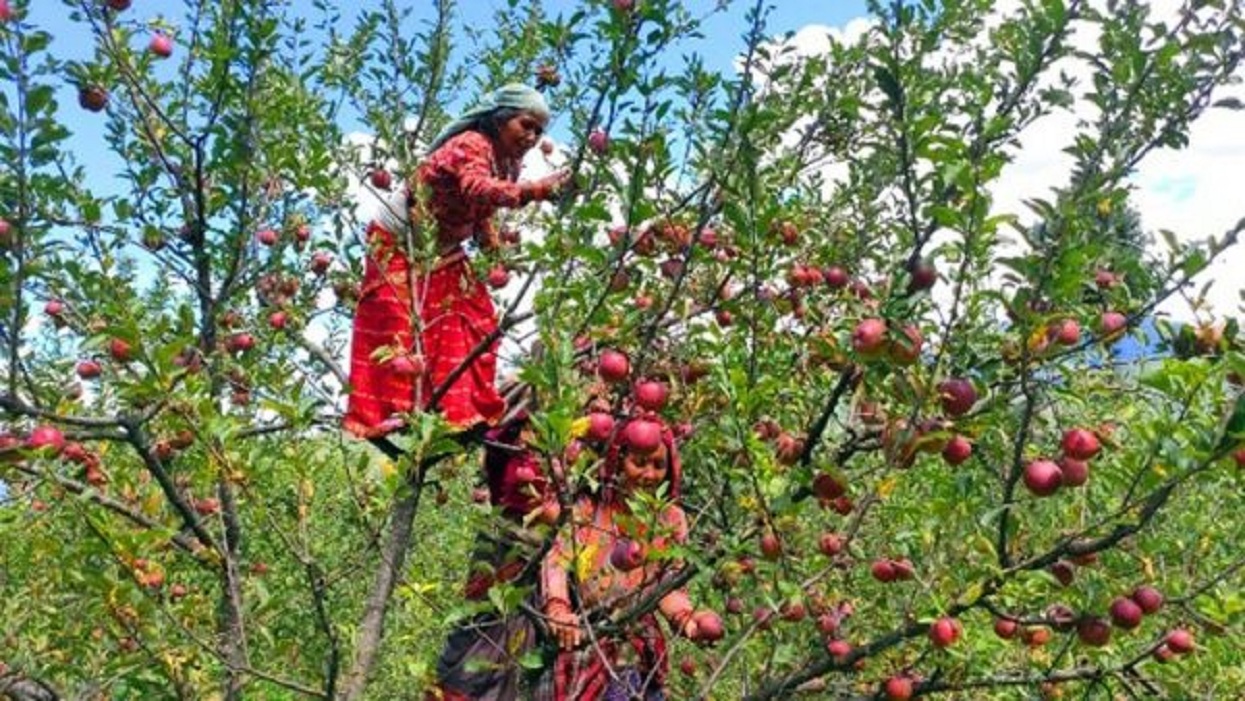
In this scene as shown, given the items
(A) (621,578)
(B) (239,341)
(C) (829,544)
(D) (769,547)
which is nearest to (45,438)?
(B) (239,341)

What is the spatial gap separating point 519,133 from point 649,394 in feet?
4.13

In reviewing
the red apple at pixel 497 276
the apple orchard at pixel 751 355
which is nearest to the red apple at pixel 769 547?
the apple orchard at pixel 751 355

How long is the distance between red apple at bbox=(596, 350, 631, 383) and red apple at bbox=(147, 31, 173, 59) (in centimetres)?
147

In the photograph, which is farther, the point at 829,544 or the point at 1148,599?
the point at 829,544

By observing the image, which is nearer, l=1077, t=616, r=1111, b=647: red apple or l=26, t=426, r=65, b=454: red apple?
l=1077, t=616, r=1111, b=647: red apple

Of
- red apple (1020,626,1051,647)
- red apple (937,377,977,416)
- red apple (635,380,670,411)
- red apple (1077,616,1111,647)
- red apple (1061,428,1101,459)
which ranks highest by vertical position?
red apple (635,380,670,411)

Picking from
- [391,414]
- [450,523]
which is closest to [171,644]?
[391,414]

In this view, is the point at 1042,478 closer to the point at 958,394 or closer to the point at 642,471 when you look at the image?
the point at 958,394

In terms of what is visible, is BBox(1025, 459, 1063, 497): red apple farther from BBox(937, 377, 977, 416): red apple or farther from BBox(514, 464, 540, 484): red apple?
BBox(514, 464, 540, 484): red apple

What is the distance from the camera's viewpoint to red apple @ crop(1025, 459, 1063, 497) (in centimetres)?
185

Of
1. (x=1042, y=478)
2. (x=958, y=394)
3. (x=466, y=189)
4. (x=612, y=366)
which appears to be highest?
(x=466, y=189)

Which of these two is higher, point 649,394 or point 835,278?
point 835,278

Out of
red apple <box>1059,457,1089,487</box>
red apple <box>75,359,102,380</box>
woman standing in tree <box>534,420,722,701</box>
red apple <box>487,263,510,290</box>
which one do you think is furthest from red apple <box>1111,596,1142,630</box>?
red apple <box>75,359,102,380</box>

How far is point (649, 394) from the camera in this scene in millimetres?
2203
